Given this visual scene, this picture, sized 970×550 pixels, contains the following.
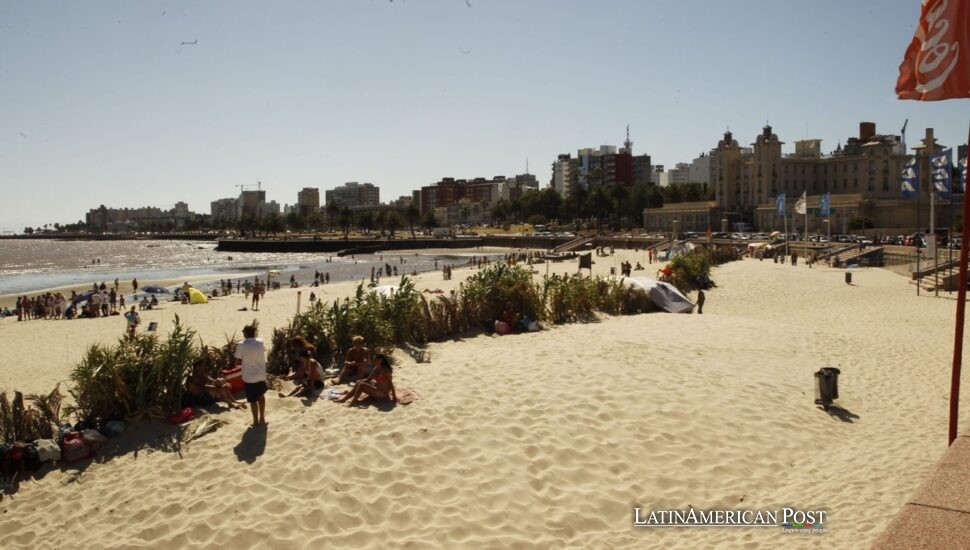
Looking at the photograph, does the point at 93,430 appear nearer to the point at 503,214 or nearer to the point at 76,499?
the point at 76,499

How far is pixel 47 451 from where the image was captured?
6.92 meters

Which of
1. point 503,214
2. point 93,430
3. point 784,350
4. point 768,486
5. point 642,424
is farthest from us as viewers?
point 503,214

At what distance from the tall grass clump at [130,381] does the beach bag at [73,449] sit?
16.0 inches

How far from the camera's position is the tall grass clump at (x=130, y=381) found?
7551 mm

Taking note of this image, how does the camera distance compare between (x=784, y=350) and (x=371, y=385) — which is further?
(x=784, y=350)

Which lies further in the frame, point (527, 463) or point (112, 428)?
point (112, 428)

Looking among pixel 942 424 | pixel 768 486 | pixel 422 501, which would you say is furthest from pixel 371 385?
pixel 942 424

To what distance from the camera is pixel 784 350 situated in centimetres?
1298

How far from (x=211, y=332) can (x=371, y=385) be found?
630 inches

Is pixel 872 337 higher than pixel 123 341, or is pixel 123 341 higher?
pixel 123 341

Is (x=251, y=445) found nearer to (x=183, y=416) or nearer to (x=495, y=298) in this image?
(x=183, y=416)

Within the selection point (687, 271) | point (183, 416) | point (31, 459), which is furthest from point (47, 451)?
point (687, 271)

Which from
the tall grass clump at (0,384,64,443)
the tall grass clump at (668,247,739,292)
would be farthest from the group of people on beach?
the tall grass clump at (668,247,739,292)

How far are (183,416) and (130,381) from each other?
80cm
